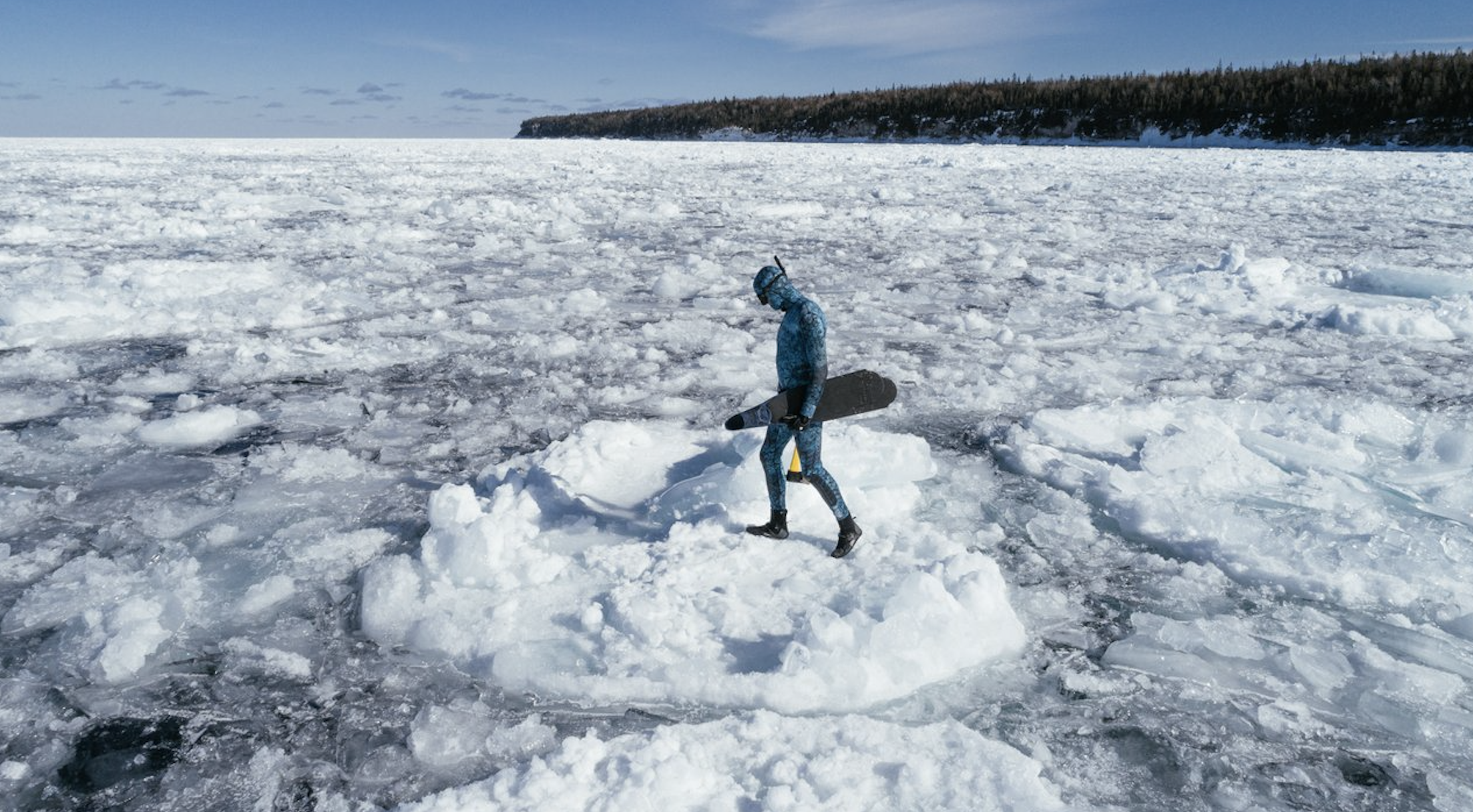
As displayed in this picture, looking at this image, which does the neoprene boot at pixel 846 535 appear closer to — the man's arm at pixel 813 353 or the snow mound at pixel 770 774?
the man's arm at pixel 813 353

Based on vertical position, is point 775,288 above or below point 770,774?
above

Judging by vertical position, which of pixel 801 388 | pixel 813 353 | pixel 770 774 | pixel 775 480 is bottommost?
pixel 770 774

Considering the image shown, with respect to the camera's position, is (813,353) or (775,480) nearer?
(813,353)

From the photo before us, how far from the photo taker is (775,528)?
8.36ft

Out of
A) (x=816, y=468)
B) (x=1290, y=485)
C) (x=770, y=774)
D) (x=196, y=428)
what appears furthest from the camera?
(x=196, y=428)

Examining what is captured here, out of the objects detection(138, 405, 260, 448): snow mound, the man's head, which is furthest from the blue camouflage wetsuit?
detection(138, 405, 260, 448): snow mound

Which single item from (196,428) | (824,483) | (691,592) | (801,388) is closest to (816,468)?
(824,483)

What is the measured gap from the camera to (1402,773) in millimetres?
1761

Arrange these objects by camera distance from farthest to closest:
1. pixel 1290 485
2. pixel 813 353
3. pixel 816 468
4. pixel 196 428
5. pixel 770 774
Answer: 1. pixel 196 428
2. pixel 1290 485
3. pixel 816 468
4. pixel 813 353
5. pixel 770 774

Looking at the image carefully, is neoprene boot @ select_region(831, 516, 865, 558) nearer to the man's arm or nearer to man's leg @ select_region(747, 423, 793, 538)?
man's leg @ select_region(747, 423, 793, 538)

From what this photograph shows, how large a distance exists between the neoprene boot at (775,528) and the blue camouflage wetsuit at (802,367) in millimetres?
182

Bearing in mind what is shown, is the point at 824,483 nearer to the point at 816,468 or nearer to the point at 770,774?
the point at 816,468

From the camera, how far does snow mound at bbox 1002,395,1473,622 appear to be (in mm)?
2455

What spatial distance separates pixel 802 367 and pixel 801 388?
0.06 metres
